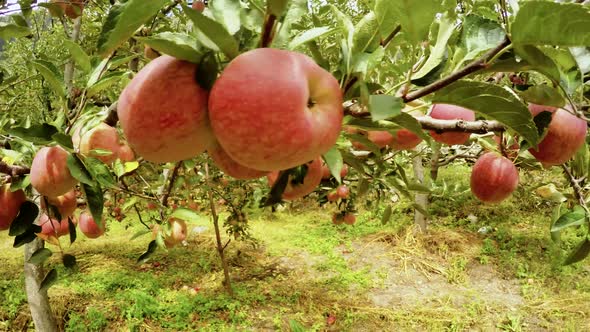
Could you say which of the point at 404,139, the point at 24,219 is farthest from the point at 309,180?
the point at 24,219

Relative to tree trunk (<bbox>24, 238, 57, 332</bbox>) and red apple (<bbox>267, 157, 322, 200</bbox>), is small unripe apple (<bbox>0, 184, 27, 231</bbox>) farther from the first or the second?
tree trunk (<bbox>24, 238, 57, 332</bbox>)

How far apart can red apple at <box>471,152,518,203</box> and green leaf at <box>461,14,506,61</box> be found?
0.83m

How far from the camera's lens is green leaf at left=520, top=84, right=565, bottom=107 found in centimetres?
49

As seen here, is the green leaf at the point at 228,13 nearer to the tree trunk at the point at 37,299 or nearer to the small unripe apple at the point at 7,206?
the small unripe apple at the point at 7,206

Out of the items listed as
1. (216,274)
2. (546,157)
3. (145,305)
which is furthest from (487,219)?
(546,157)

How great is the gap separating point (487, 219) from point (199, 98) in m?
5.81

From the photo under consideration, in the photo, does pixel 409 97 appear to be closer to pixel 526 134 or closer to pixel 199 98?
pixel 526 134

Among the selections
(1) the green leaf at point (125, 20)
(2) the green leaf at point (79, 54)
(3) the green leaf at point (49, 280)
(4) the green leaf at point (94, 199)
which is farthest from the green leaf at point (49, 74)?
(3) the green leaf at point (49, 280)

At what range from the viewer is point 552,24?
1.16 ft

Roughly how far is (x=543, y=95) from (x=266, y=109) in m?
0.34

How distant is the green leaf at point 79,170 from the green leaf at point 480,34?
23.4 inches

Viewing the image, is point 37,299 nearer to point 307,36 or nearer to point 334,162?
point 334,162

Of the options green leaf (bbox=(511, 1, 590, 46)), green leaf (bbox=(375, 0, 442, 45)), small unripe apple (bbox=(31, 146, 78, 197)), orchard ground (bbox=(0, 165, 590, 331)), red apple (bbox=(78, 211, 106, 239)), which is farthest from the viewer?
orchard ground (bbox=(0, 165, 590, 331))

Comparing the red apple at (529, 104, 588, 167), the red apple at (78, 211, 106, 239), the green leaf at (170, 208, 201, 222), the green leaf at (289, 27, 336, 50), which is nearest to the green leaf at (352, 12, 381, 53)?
the green leaf at (289, 27, 336, 50)
